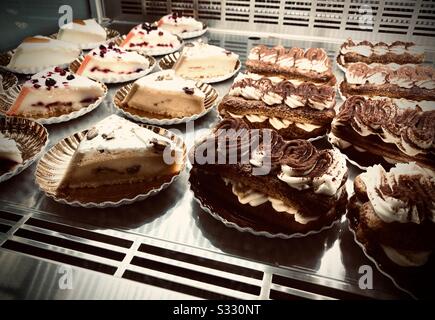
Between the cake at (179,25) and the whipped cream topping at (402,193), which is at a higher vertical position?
the cake at (179,25)

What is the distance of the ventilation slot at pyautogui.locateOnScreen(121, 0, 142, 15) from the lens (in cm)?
391

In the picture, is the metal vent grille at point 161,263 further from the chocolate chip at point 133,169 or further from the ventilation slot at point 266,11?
the ventilation slot at point 266,11

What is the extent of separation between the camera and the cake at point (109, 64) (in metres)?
3.07

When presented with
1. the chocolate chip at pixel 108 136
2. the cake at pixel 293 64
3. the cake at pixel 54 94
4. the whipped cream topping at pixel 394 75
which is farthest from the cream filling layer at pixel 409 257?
the cake at pixel 54 94

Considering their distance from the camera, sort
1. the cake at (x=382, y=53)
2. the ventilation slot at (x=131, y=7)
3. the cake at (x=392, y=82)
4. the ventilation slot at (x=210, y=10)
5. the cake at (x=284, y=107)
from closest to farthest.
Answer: the cake at (x=284, y=107) < the cake at (x=392, y=82) < the cake at (x=382, y=53) < the ventilation slot at (x=210, y=10) < the ventilation slot at (x=131, y=7)

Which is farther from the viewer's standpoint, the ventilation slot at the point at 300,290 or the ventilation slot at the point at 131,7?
the ventilation slot at the point at 131,7

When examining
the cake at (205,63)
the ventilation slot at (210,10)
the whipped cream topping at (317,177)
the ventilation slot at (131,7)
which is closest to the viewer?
the whipped cream topping at (317,177)

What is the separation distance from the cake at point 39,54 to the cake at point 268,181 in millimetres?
1958

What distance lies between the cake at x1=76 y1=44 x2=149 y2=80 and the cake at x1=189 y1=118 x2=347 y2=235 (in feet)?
5.07

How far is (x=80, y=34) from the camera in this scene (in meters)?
3.57

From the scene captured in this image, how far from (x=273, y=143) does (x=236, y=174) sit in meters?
0.23

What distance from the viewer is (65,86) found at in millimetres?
2713

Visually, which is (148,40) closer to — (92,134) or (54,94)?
(54,94)

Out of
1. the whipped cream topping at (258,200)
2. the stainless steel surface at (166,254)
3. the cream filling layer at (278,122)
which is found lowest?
the stainless steel surface at (166,254)
